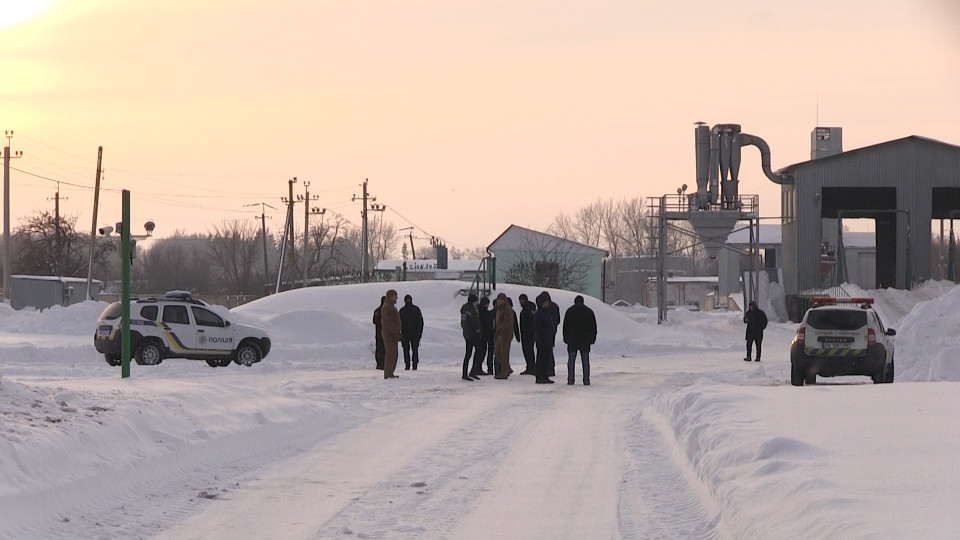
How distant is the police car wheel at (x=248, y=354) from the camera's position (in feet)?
95.6

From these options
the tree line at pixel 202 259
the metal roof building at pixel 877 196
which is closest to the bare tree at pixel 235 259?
the tree line at pixel 202 259

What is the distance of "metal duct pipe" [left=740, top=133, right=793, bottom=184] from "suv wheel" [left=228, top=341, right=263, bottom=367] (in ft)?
122

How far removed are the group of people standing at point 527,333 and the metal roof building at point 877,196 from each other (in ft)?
111

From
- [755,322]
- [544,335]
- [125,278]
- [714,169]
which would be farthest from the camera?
[714,169]

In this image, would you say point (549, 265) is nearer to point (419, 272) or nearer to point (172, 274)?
point (419, 272)

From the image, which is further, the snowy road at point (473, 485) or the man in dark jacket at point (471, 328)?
the man in dark jacket at point (471, 328)

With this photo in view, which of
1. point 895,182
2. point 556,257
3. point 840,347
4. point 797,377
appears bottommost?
point 797,377

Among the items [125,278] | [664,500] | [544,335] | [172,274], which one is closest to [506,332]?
[544,335]

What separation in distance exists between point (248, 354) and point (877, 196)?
38.8 m

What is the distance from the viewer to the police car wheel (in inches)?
1147

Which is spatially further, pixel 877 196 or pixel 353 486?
pixel 877 196

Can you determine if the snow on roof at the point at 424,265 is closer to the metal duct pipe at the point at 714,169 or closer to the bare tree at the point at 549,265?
the bare tree at the point at 549,265

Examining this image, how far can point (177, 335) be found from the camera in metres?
28.5

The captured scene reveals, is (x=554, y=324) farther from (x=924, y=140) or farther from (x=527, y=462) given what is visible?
(x=924, y=140)
